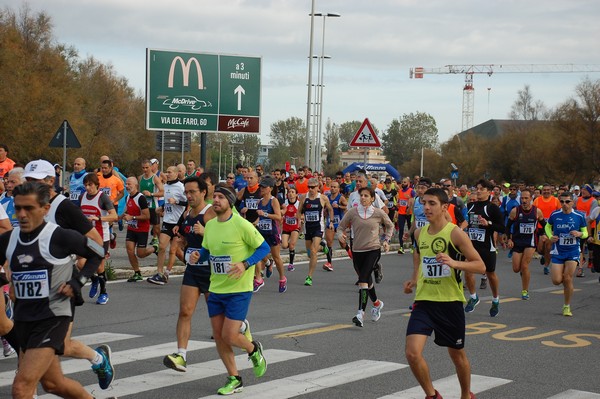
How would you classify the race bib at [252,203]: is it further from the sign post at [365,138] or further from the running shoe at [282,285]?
the sign post at [365,138]

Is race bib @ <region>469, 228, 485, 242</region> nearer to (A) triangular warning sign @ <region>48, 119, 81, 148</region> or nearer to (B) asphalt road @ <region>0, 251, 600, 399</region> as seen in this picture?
(B) asphalt road @ <region>0, 251, 600, 399</region>

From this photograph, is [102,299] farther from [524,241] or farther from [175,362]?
[524,241]

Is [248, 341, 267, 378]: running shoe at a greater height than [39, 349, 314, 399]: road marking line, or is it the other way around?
[248, 341, 267, 378]: running shoe

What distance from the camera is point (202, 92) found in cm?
2389

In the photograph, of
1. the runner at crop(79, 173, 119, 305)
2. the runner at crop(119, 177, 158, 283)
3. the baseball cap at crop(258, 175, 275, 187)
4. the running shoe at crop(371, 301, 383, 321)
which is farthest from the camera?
the baseball cap at crop(258, 175, 275, 187)

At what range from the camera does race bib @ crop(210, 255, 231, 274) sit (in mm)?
8266

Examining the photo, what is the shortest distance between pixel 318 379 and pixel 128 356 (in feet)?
7.01

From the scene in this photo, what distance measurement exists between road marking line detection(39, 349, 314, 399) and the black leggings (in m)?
2.93

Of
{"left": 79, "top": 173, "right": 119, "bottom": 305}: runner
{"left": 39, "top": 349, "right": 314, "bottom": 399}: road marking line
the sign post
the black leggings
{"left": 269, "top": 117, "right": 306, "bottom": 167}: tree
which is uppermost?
{"left": 269, "top": 117, "right": 306, "bottom": 167}: tree

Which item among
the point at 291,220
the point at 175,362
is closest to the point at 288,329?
the point at 175,362

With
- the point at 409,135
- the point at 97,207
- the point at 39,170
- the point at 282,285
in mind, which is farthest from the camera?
the point at 409,135

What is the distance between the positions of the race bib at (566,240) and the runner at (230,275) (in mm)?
7546

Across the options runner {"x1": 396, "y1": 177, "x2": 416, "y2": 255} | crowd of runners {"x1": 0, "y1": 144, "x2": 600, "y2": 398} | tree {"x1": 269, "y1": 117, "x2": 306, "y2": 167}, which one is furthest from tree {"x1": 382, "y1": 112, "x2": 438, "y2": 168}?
crowd of runners {"x1": 0, "y1": 144, "x2": 600, "y2": 398}

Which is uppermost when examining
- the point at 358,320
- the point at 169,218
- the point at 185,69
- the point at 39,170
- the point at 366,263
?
the point at 185,69
